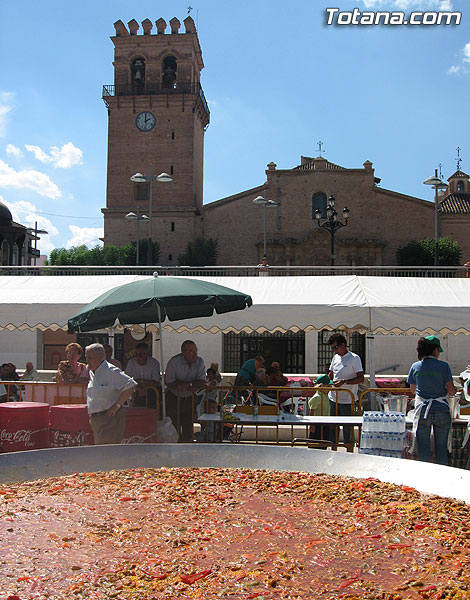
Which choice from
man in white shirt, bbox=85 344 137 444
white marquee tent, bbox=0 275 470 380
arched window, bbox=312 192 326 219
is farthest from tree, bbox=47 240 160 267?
man in white shirt, bbox=85 344 137 444

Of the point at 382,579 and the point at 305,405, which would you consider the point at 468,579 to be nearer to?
the point at 382,579

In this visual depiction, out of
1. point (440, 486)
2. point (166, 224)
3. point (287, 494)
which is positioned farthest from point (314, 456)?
point (166, 224)

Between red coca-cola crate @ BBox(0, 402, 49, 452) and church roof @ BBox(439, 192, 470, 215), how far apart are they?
51.5 metres

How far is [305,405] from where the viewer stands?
982 cm

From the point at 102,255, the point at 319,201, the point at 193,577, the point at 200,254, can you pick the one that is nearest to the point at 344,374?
the point at 193,577

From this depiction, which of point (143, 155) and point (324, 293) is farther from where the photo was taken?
point (143, 155)

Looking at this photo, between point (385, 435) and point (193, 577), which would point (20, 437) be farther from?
point (193, 577)

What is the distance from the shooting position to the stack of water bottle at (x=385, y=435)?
21.1ft

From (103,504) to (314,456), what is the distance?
4.60ft

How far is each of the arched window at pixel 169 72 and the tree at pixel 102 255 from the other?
14.2 m

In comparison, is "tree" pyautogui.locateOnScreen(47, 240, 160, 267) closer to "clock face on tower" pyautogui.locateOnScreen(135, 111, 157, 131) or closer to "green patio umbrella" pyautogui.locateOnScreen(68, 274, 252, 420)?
"clock face on tower" pyautogui.locateOnScreen(135, 111, 157, 131)

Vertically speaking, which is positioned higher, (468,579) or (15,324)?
(15,324)

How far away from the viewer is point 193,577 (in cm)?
258

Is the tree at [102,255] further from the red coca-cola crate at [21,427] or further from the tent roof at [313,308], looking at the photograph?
the red coca-cola crate at [21,427]
